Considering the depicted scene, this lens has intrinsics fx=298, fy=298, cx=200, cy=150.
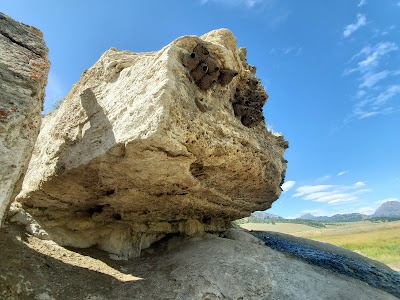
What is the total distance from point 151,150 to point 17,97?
133 inches

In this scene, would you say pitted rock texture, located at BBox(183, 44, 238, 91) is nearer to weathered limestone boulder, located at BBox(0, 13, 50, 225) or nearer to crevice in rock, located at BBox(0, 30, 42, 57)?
weathered limestone boulder, located at BBox(0, 13, 50, 225)

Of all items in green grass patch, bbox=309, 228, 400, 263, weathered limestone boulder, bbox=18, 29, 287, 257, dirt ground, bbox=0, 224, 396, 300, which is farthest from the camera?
green grass patch, bbox=309, 228, 400, 263

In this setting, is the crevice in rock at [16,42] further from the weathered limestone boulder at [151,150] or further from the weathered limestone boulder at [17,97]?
the weathered limestone boulder at [151,150]

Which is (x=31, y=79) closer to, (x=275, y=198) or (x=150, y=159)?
(x=150, y=159)

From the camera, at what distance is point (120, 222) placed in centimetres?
1303

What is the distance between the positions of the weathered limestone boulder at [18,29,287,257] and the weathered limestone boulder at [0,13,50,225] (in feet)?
7.92

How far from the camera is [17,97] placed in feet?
21.8

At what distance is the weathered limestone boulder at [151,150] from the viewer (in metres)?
8.65

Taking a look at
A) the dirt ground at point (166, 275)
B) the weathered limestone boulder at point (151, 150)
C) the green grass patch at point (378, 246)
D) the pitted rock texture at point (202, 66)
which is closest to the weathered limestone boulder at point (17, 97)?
the weathered limestone boulder at point (151, 150)

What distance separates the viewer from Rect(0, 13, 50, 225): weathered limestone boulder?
19.6 feet

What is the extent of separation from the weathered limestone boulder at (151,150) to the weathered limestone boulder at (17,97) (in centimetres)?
241

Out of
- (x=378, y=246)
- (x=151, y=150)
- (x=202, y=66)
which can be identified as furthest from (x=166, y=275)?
(x=378, y=246)

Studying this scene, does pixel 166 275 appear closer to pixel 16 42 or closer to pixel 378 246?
pixel 16 42

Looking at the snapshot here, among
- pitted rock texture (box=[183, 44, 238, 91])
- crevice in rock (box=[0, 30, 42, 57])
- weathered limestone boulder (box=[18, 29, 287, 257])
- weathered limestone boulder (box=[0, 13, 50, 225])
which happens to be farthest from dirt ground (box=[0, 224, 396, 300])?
pitted rock texture (box=[183, 44, 238, 91])
